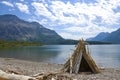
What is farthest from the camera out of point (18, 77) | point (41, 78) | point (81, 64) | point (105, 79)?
point (81, 64)

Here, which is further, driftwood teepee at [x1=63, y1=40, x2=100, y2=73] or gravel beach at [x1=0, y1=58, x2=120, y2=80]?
driftwood teepee at [x1=63, y1=40, x2=100, y2=73]

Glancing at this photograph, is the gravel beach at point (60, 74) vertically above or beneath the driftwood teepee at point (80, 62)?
beneath

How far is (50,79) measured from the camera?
46.7ft

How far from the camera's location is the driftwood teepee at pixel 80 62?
87.7 ft

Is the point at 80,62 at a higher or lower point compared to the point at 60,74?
higher

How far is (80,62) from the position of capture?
28.1 m

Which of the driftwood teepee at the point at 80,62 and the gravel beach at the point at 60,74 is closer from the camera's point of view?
the gravel beach at the point at 60,74

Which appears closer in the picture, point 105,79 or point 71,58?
point 105,79

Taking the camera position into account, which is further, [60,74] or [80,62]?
[80,62]

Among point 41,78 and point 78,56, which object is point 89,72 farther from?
point 41,78

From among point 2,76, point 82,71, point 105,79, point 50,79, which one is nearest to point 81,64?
point 82,71

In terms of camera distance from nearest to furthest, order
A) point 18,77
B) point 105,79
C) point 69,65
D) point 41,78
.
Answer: point 18,77 → point 41,78 → point 105,79 → point 69,65

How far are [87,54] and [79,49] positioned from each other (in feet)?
3.32

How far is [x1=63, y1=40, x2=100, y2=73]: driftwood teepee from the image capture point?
26734 mm
